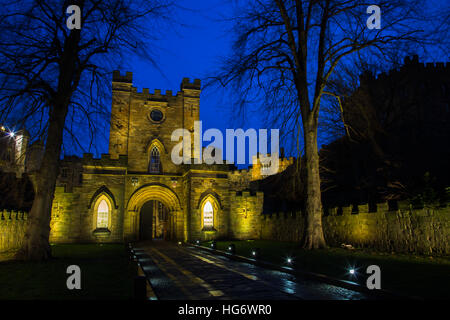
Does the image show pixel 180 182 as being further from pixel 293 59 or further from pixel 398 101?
pixel 398 101

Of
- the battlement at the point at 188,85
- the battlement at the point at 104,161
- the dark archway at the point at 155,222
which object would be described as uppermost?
the battlement at the point at 188,85

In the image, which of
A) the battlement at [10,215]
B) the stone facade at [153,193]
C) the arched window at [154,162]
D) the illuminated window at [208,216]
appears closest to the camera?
the battlement at [10,215]

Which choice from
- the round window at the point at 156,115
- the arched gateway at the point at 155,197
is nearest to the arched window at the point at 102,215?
the arched gateway at the point at 155,197

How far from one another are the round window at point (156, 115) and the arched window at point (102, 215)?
29.2 ft

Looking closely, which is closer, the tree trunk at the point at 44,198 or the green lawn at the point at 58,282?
the green lawn at the point at 58,282

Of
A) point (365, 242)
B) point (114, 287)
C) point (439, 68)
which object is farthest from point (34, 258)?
point (439, 68)

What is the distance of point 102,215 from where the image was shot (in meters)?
25.9

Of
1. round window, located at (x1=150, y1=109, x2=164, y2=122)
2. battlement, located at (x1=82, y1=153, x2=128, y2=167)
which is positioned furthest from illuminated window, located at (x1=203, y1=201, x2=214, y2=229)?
round window, located at (x1=150, y1=109, x2=164, y2=122)

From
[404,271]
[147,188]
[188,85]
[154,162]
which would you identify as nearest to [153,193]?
[147,188]

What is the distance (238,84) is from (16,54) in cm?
838

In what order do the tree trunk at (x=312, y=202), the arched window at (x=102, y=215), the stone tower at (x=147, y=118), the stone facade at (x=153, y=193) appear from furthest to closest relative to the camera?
the stone tower at (x=147, y=118) < the arched window at (x=102, y=215) < the stone facade at (x=153, y=193) < the tree trunk at (x=312, y=202)

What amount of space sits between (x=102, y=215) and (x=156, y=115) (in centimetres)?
1014

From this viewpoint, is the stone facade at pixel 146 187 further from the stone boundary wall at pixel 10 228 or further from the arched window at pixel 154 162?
the stone boundary wall at pixel 10 228

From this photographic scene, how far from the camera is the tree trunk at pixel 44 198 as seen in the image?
1230 cm
